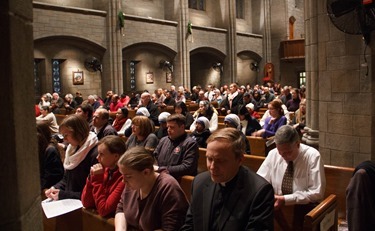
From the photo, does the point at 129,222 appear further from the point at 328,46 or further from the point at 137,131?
the point at 328,46

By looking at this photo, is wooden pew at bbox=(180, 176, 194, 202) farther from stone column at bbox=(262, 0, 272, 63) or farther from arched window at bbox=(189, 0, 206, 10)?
stone column at bbox=(262, 0, 272, 63)

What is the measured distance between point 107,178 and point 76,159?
1.92ft

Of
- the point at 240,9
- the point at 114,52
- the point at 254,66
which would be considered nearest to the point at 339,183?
the point at 114,52

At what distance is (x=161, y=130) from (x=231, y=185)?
4.18 metres

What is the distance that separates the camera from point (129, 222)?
9.78ft

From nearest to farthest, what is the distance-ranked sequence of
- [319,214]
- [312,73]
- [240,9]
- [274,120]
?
[319,214]
[312,73]
[274,120]
[240,9]

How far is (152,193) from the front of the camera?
2820mm

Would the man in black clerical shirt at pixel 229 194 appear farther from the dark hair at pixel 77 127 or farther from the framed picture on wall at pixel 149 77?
the framed picture on wall at pixel 149 77

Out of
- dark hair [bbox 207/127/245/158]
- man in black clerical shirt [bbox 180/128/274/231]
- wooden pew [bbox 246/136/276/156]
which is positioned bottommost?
wooden pew [bbox 246/136/276/156]

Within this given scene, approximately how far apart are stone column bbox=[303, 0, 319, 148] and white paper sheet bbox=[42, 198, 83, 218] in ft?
12.4

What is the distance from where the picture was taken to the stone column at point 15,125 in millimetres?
1353

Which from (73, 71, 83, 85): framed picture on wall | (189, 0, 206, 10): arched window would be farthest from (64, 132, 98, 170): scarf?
(189, 0, 206, 10): arched window

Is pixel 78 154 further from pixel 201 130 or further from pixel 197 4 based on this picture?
pixel 197 4

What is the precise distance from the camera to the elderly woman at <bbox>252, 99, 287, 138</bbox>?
6785 mm
